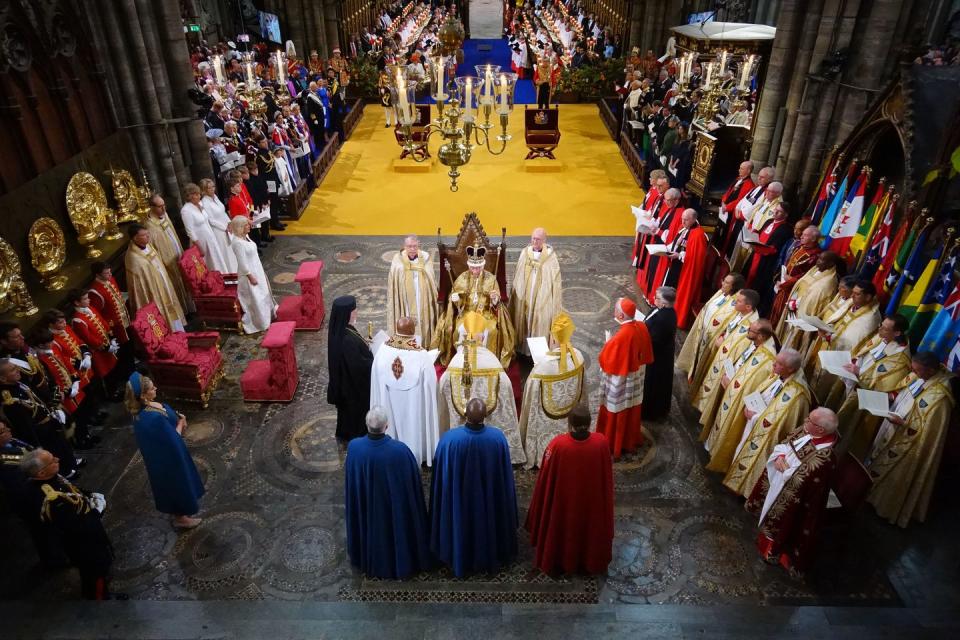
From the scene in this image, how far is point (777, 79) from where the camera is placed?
10.5m

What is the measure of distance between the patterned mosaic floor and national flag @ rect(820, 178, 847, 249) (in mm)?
3136

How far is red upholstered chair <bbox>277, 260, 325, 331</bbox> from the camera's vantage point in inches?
355

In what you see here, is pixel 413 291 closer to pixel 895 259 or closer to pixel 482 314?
pixel 482 314

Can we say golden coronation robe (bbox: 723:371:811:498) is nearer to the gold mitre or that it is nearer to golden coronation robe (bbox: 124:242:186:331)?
the gold mitre

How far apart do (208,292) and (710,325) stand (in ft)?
22.0

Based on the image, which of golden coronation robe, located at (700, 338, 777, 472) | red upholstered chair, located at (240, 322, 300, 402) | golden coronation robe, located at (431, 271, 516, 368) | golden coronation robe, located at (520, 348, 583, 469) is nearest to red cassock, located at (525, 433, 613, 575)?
golden coronation robe, located at (520, 348, 583, 469)

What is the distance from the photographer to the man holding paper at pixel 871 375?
A: 6078 millimetres

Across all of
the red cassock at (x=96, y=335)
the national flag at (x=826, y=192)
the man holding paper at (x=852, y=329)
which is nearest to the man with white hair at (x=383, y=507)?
the red cassock at (x=96, y=335)

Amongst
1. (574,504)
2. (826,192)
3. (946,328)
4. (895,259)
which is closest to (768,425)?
(574,504)

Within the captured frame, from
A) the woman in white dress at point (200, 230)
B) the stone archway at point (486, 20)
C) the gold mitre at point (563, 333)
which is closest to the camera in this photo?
the gold mitre at point (563, 333)

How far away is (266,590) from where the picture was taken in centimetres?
549

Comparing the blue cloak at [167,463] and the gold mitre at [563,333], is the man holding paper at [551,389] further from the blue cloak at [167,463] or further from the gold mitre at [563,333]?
the blue cloak at [167,463]

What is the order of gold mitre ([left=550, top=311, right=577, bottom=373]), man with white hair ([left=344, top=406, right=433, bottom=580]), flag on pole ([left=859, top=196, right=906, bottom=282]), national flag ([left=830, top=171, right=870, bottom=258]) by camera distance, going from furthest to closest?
national flag ([left=830, top=171, right=870, bottom=258]) < flag on pole ([left=859, top=196, right=906, bottom=282]) < gold mitre ([left=550, top=311, right=577, bottom=373]) < man with white hair ([left=344, top=406, right=433, bottom=580])

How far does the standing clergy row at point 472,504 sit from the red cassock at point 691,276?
4486mm
